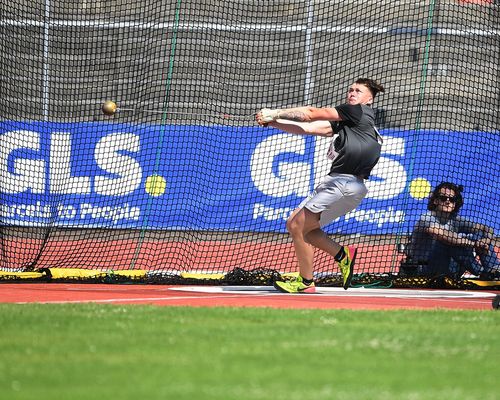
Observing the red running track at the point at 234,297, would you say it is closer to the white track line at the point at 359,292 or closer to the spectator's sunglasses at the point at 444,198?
the white track line at the point at 359,292

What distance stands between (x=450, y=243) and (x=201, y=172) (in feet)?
15.6

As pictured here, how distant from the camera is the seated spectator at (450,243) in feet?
42.3

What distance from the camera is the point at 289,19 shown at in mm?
18938

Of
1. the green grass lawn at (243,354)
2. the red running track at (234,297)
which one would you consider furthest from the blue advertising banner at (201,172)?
the green grass lawn at (243,354)

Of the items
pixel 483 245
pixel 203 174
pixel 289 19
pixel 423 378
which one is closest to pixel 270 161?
pixel 203 174

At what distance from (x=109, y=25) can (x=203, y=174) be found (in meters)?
3.30

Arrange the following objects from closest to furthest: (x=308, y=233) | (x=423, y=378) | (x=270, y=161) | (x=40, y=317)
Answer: (x=423, y=378)
(x=40, y=317)
(x=308, y=233)
(x=270, y=161)

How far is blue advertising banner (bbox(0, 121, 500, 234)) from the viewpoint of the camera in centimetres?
1628

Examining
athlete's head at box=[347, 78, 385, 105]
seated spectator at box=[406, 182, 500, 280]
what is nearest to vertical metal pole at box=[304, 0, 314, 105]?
seated spectator at box=[406, 182, 500, 280]

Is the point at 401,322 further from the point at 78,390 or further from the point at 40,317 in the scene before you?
the point at 78,390

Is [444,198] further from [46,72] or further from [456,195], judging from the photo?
[46,72]

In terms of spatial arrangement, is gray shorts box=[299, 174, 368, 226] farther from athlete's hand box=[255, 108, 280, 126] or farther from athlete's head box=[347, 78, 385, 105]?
athlete's hand box=[255, 108, 280, 126]

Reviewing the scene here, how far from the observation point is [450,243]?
510 inches

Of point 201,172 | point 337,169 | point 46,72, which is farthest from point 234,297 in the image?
point 46,72
